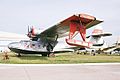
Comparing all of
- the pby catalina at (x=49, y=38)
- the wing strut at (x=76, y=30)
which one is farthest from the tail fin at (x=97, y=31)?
the wing strut at (x=76, y=30)

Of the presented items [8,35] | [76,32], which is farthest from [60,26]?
[8,35]

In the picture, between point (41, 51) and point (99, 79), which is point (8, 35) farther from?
point (99, 79)

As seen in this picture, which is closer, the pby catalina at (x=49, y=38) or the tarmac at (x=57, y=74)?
the tarmac at (x=57, y=74)

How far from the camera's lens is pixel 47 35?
29.0 metres

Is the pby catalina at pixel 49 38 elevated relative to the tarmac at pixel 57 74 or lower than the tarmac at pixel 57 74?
elevated

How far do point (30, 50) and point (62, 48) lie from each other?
187 inches

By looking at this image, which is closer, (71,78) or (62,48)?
(71,78)

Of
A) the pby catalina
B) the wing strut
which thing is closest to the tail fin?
the pby catalina

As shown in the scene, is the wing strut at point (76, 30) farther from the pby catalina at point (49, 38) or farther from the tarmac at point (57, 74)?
the tarmac at point (57, 74)

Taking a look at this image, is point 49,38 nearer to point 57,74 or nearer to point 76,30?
point 76,30

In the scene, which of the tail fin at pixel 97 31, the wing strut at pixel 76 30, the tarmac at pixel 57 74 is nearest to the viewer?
the tarmac at pixel 57 74

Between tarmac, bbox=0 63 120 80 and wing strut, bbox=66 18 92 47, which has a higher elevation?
wing strut, bbox=66 18 92 47

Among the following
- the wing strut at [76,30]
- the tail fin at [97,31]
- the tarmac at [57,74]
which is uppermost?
the tail fin at [97,31]

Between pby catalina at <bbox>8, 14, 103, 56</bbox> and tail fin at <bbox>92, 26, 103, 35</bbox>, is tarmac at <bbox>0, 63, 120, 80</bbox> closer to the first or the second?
pby catalina at <bbox>8, 14, 103, 56</bbox>
